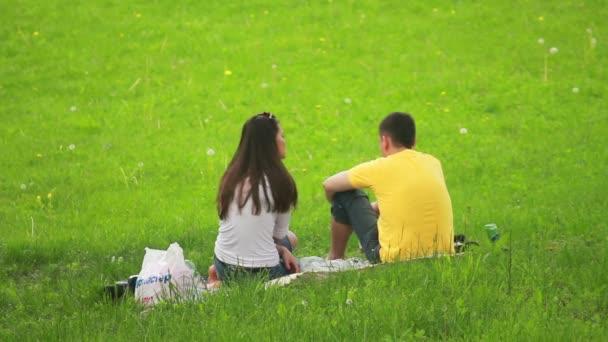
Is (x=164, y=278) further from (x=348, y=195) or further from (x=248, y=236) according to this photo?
(x=348, y=195)

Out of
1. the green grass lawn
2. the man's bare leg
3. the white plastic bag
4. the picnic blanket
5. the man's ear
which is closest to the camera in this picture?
the green grass lawn

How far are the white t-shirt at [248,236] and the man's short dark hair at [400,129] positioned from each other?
3.27 ft

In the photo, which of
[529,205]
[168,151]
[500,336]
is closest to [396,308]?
[500,336]

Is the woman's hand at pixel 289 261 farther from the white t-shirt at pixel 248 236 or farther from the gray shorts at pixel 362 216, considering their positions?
the gray shorts at pixel 362 216

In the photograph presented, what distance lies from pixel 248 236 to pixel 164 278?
27.0 inches

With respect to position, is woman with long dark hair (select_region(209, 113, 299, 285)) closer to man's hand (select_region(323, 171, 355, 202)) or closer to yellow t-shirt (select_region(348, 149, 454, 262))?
man's hand (select_region(323, 171, 355, 202))

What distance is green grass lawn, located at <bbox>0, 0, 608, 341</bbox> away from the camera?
4902mm

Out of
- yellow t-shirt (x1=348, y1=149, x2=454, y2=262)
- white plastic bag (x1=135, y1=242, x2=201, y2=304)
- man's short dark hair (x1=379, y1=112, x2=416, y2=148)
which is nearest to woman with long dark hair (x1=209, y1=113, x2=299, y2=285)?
white plastic bag (x1=135, y1=242, x2=201, y2=304)

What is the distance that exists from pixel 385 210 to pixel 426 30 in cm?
1089

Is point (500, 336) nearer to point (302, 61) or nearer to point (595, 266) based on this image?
point (595, 266)

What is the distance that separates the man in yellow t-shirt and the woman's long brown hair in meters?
0.53

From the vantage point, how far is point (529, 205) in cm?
923

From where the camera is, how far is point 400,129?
630 centimetres

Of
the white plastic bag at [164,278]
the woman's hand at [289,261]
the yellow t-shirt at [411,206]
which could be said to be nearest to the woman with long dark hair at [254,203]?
the woman's hand at [289,261]
